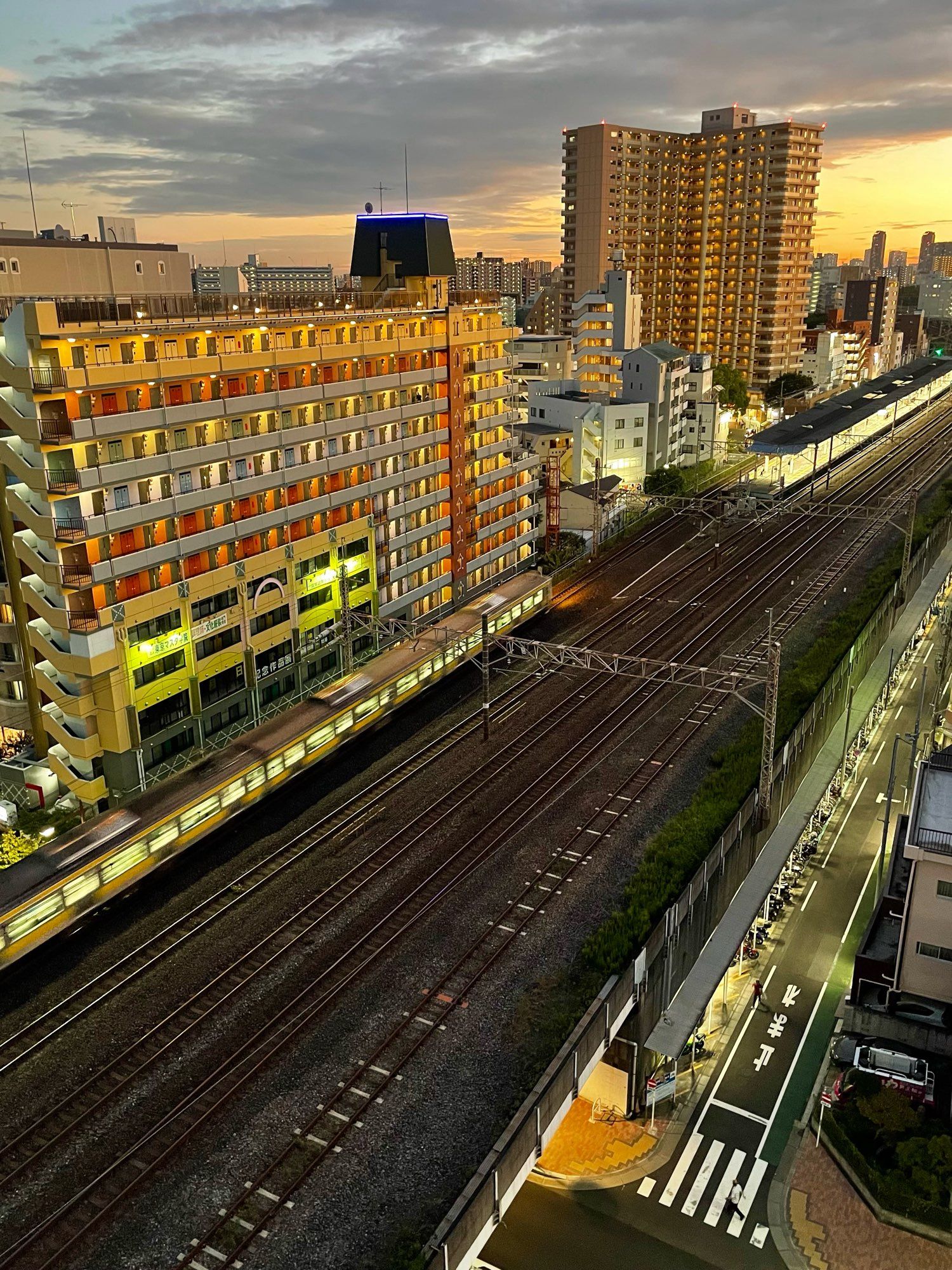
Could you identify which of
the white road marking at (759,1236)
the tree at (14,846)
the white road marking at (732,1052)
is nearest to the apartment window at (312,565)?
the tree at (14,846)

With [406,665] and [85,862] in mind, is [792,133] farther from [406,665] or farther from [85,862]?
[85,862]

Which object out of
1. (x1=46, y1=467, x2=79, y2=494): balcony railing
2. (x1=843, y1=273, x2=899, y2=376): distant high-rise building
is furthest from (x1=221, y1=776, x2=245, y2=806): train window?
(x1=843, y1=273, x2=899, y2=376): distant high-rise building

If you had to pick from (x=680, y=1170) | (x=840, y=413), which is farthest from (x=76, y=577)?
(x=840, y=413)

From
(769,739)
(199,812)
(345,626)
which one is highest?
(345,626)

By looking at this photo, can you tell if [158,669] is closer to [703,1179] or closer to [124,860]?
[124,860]

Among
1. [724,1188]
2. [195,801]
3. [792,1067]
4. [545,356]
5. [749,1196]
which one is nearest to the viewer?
[749,1196]

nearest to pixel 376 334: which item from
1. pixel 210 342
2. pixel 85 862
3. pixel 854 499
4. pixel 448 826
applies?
pixel 210 342

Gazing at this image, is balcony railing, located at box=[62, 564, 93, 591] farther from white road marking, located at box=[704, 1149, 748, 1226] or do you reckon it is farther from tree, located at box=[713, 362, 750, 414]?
tree, located at box=[713, 362, 750, 414]

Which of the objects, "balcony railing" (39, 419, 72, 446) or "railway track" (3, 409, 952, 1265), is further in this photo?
"balcony railing" (39, 419, 72, 446)
